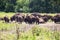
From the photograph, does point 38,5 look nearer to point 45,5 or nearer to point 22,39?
point 45,5

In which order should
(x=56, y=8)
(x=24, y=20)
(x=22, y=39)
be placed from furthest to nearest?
(x=56, y=8), (x=24, y=20), (x=22, y=39)

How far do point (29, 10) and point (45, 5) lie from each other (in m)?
4.32

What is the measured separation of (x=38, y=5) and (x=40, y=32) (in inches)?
2144

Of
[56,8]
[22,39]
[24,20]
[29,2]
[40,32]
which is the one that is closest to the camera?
[22,39]

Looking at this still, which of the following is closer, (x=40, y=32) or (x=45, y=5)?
(x=40, y=32)

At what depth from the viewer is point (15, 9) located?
70.2 m

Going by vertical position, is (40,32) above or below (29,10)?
above

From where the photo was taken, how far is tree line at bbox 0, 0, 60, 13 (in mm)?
65000

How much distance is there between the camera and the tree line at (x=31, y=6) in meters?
65.0

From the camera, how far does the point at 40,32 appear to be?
1342 cm

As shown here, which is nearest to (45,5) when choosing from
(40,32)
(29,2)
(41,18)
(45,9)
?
(45,9)

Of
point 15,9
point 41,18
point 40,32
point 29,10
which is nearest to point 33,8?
point 29,10

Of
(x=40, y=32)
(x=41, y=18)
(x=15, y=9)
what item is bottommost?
(x=15, y=9)

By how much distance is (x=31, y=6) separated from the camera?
69.6 metres
